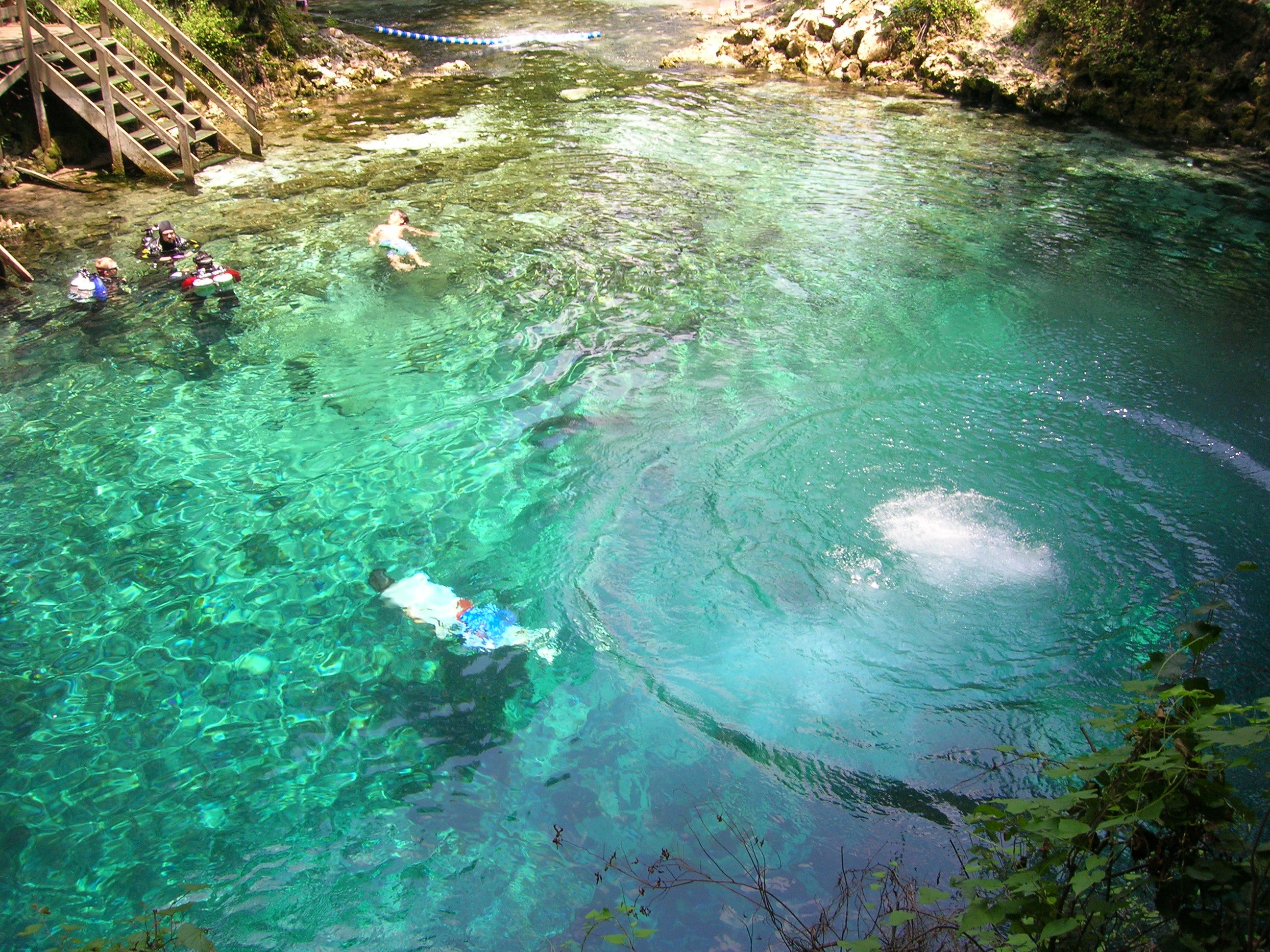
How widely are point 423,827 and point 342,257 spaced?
8382 mm

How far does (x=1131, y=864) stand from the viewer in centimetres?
375

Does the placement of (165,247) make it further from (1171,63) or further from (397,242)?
(1171,63)

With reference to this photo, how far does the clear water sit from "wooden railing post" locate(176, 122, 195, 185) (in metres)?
1.42

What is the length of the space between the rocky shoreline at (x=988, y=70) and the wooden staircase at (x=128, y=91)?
11.7 meters

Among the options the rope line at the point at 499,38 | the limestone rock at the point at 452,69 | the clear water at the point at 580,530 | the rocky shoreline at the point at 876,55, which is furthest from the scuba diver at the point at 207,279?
the rope line at the point at 499,38

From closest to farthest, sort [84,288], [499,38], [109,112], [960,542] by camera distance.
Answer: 1. [960,542]
2. [84,288]
3. [109,112]
4. [499,38]

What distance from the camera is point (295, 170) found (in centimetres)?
1407

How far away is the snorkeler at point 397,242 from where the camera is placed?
Result: 10672 millimetres

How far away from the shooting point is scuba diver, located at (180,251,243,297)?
9.76 meters

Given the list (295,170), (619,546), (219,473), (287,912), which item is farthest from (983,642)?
(295,170)

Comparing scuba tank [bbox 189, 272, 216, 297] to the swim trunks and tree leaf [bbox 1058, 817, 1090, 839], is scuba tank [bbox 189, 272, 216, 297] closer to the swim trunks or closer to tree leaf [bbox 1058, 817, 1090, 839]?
the swim trunks

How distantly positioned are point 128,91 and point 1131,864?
18.0 meters

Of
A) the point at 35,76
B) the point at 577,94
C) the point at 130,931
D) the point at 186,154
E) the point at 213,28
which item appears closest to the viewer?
the point at 130,931

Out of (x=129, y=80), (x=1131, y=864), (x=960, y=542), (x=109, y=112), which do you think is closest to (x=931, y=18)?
(x=129, y=80)
